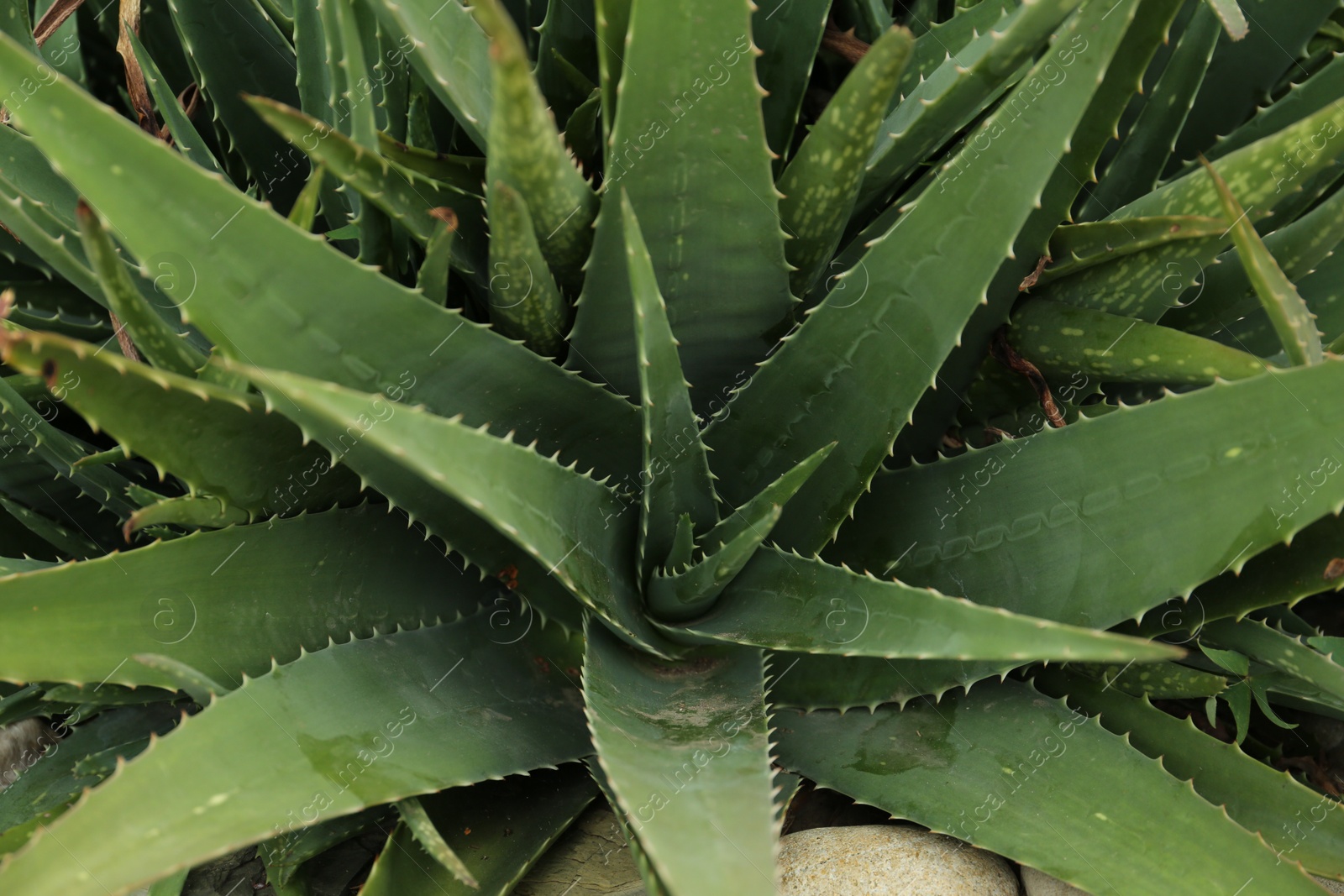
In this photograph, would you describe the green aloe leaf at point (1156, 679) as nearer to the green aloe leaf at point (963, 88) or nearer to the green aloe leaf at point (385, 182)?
the green aloe leaf at point (963, 88)

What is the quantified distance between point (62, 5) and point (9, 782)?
1.06m

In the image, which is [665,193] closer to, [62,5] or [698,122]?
[698,122]

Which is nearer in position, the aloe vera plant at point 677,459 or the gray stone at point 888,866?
the aloe vera plant at point 677,459

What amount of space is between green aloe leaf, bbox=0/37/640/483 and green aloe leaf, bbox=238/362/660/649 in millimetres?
85

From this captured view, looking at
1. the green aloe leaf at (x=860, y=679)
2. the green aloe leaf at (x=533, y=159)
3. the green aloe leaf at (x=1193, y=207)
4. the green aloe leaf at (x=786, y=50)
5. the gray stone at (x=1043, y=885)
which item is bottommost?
the gray stone at (x=1043, y=885)

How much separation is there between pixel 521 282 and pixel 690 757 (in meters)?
0.49

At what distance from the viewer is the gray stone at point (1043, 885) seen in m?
1.06

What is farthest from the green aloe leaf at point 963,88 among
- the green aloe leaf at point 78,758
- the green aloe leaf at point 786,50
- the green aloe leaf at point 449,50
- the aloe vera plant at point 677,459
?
the green aloe leaf at point 78,758

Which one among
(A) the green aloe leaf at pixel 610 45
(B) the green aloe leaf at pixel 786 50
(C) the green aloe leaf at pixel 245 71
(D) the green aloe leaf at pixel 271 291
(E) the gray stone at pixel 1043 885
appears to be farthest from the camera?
(C) the green aloe leaf at pixel 245 71

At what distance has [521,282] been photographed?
0.96 meters

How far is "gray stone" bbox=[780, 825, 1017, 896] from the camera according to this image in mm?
1036

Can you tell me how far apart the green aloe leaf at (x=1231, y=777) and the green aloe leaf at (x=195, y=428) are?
89 centimetres

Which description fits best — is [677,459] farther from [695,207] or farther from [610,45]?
[610,45]

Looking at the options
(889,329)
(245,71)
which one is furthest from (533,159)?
(245,71)
